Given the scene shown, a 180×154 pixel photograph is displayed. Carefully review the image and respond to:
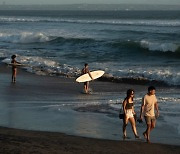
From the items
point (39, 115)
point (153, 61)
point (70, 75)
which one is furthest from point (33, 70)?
point (39, 115)

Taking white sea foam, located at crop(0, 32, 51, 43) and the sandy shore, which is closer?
the sandy shore

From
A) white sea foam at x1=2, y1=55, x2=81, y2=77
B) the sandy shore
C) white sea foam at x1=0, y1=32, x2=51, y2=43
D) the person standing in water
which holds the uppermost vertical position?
white sea foam at x1=0, y1=32, x2=51, y2=43

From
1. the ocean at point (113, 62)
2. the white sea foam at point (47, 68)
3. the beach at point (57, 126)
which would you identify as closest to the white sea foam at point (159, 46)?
the ocean at point (113, 62)

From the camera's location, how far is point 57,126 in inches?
540

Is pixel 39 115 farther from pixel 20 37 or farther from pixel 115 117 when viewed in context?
pixel 20 37

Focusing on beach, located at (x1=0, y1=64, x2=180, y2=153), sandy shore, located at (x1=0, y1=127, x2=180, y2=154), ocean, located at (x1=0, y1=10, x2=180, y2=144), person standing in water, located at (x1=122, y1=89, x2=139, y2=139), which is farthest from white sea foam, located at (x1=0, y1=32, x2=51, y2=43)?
sandy shore, located at (x1=0, y1=127, x2=180, y2=154)

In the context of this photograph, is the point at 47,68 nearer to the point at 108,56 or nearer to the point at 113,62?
the point at 113,62

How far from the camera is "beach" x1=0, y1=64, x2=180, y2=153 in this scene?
11125 mm

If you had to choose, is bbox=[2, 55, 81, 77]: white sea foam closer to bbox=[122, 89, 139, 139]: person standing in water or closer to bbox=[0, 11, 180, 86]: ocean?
bbox=[0, 11, 180, 86]: ocean

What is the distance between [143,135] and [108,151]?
1.94m

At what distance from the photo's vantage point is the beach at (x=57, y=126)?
11.1 metres

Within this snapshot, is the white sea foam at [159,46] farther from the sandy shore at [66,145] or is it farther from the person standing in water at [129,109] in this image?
the sandy shore at [66,145]

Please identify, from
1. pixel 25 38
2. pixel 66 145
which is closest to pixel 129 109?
pixel 66 145

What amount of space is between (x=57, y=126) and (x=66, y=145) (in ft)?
8.28
